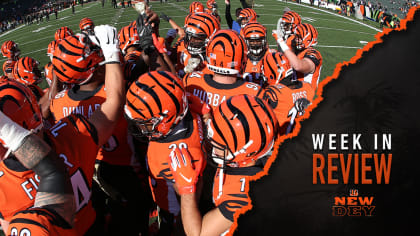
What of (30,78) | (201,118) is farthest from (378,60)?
(30,78)

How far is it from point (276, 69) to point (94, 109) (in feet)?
10.6

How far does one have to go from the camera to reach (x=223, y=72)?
3.73m

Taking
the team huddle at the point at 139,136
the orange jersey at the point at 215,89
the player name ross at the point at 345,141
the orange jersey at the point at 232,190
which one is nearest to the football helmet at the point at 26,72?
the team huddle at the point at 139,136

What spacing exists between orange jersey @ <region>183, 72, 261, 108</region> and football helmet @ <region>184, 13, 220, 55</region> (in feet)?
4.25

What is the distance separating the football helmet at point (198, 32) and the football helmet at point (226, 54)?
50.7 inches

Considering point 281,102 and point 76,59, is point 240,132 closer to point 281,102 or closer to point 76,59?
point 281,102

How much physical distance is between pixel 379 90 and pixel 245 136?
1.32 meters

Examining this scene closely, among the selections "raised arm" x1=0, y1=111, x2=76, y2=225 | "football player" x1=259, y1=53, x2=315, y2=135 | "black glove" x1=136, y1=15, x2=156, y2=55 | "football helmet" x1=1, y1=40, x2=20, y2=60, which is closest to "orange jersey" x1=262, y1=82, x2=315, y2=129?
"football player" x1=259, y1=53, x2=315, y2=135

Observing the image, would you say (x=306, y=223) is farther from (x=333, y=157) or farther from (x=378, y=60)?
(x=378, y=60)

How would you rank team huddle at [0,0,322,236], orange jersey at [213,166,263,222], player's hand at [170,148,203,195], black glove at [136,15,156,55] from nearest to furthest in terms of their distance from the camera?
team huddle at [0,0,322,236]
orange jersey at [213,166,263,222]
player's hand at [170,148,203,195]
black glove at [136,15,156,55]

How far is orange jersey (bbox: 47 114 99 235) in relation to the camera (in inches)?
85.4

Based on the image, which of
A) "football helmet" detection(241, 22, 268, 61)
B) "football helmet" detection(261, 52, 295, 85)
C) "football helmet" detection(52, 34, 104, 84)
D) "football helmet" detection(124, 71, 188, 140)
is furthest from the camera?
"football helmet" detection(241, 22, 268, 61)

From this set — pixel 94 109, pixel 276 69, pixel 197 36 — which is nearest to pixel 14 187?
pixel 94 109

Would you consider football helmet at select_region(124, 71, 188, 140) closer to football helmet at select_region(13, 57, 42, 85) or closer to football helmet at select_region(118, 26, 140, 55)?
football helmet at select_region(118, 26, 140, 55)
